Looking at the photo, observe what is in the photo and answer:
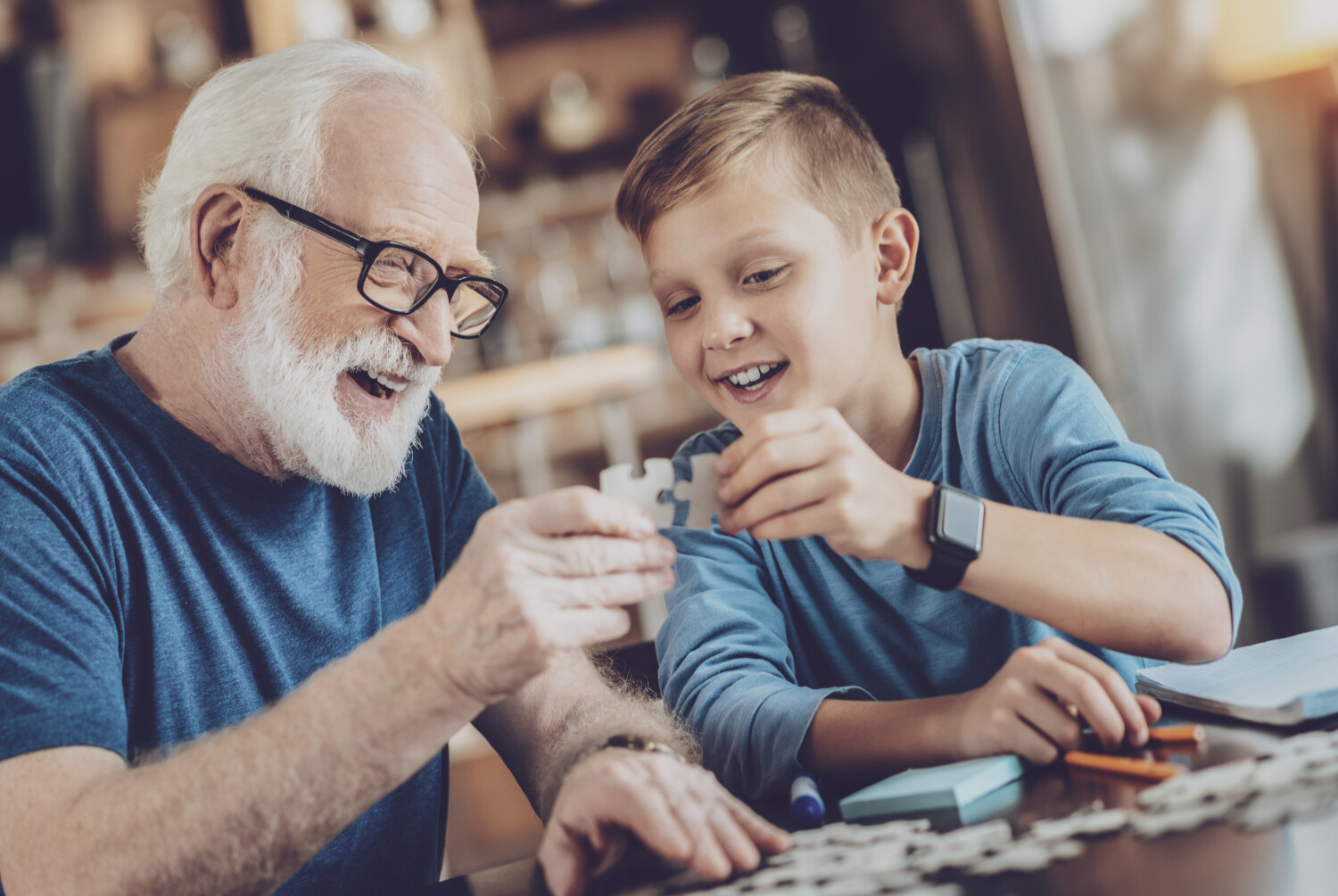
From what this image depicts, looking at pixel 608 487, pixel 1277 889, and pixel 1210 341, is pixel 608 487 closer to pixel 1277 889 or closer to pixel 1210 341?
pixel 1277 889

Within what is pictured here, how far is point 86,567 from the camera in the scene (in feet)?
3.40

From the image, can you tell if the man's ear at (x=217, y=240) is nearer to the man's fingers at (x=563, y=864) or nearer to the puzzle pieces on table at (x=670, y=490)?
the puzzle pieces on table at (x=670, y=490)

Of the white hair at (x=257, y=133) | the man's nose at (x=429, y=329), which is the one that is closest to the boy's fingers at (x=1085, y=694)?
the man's nose at (x=429, y=329)

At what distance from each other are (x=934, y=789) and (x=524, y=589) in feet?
1.13

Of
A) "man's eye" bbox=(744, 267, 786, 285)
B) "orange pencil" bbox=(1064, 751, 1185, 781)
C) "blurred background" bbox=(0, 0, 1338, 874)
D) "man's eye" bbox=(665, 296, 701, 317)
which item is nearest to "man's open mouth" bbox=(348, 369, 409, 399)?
"man's eye" bbox=(665, 296, 701, 317)

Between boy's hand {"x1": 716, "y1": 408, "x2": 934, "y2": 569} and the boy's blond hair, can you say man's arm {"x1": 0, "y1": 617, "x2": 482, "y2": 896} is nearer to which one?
boy's hand {"x1": 716, "y1": 408, "x2": 934, "y2": 569}

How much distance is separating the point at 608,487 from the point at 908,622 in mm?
509

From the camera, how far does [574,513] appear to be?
813mm

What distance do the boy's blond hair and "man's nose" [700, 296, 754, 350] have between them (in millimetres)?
148

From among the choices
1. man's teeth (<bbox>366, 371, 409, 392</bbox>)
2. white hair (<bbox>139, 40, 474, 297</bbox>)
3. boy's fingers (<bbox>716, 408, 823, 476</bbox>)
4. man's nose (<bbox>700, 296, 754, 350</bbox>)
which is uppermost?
white hair (<bbox>139, 40, 474, 297</bbox>)

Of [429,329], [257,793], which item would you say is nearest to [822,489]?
[257,793]

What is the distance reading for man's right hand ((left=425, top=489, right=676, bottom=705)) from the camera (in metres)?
0.81

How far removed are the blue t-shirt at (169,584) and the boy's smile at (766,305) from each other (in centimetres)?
48

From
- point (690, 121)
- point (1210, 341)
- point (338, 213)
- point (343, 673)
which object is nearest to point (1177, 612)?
point (343, 673)
